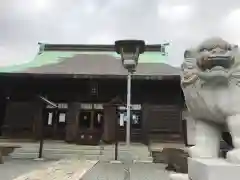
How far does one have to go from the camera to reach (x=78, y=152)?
14.1 metres

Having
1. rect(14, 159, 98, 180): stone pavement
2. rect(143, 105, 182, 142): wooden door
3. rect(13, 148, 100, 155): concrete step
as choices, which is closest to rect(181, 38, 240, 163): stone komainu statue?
rect(14, 159, 98, 180): stone pavement

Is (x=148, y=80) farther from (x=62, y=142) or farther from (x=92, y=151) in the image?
(x=62, y=142)

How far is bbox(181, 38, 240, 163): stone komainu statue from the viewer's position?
2533 mm

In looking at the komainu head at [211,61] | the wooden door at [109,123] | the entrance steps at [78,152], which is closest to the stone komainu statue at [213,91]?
the komainu head at [211,61]

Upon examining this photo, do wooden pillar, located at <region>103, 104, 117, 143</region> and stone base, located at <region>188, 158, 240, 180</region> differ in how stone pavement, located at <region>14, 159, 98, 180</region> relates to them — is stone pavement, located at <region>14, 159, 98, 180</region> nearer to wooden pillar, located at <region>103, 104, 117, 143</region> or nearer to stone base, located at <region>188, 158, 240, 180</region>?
stone base, located at <region>188, 158, 240, 180</region>

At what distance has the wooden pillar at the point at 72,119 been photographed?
16.9 meters

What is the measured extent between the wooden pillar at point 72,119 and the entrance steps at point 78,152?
1.30m

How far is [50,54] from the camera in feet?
79.2

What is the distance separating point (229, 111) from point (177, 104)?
1467 cm

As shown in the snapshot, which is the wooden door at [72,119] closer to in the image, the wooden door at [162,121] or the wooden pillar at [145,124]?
the wooden pillar at [145,124]

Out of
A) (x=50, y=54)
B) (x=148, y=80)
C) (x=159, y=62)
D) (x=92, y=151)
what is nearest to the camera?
(x=92, y=151)

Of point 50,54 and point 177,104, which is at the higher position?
point 50,54

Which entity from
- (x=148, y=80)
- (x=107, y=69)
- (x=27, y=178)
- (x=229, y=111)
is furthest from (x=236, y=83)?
(x=107, y=69)

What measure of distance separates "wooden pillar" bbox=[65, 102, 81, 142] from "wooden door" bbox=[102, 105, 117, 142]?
1520 mm
